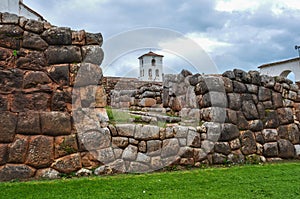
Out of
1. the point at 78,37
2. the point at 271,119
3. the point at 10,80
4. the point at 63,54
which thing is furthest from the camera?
the point at 271,119

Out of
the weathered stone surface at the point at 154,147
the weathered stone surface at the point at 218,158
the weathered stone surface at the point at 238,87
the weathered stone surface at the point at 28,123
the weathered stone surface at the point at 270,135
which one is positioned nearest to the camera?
the weathered stone surface at the point at 28,123

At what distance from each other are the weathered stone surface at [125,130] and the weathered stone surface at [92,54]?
1.20 metres

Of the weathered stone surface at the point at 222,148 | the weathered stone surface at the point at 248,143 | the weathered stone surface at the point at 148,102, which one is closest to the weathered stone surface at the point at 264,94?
the weathered stone surface at the point at 248,143

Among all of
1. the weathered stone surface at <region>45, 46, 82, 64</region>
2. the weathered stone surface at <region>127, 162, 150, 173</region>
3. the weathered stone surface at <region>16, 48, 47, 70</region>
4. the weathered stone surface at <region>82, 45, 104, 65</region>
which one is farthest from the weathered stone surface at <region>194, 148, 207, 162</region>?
the weathered stone surface at <region>16, 48, 47, 70</region>

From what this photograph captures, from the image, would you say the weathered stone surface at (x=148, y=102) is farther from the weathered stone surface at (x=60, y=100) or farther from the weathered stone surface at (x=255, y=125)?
the weathered stone surface at (x=60, y=100)

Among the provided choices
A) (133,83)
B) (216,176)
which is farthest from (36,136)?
(133,83)

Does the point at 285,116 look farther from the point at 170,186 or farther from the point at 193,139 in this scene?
the point at 170,186

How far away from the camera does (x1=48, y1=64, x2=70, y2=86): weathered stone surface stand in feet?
16.3

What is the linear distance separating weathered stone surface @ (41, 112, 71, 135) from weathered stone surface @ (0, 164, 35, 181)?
0.61m

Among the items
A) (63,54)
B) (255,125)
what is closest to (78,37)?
(63,54)

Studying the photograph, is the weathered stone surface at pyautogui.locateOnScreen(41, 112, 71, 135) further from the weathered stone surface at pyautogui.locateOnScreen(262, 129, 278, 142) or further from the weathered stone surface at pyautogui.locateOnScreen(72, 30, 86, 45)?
the weathered stone surface at pyautogui.locateOnScreen(262, 129, 278, 142)

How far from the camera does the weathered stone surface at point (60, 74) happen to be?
4965 millimetres

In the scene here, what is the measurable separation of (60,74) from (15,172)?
5.48ft

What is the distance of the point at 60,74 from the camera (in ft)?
16.4
